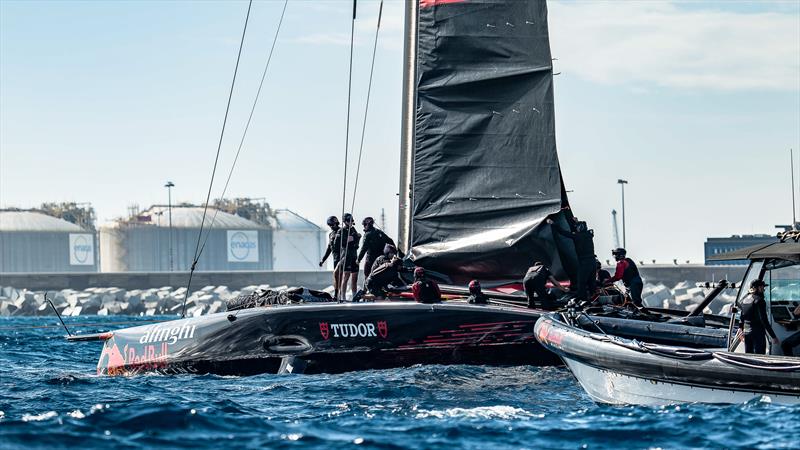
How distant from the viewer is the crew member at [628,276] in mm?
17641

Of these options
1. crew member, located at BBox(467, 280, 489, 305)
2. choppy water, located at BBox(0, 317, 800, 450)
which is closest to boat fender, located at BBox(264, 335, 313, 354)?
choppy water, located at BBox(0, 317, 800, 450)

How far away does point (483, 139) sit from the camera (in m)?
17.5

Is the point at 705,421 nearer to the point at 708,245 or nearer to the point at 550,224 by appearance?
the point at 550,224

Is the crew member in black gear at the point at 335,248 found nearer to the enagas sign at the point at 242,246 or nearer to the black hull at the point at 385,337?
the black hull at the point at 385,337

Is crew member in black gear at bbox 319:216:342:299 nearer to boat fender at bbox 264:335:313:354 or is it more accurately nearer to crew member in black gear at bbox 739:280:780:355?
boat fender at bbox 264:335:313:354

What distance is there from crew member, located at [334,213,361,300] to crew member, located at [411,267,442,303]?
224 centimetres

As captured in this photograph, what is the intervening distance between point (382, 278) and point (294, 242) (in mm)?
111270

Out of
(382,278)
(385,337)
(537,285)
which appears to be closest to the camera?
(385,337)

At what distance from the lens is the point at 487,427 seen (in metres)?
10.6

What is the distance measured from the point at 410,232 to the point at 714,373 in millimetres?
6966

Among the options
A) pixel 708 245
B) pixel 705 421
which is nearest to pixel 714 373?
pixel 705 421

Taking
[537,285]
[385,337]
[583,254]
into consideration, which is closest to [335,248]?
[385,337]

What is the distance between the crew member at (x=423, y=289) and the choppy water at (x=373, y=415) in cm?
100

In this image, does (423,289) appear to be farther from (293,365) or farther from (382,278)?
(293,365)
